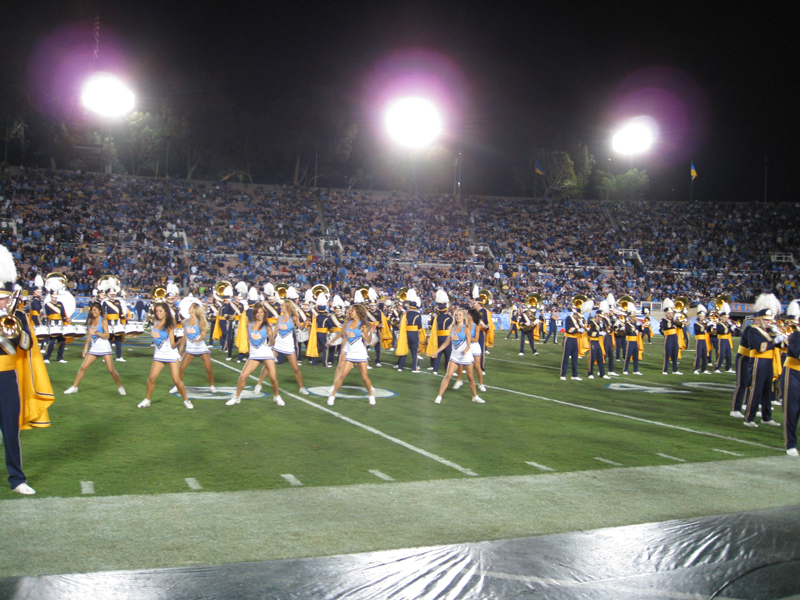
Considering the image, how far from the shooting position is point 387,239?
144ft

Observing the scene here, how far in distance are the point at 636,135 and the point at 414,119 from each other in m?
19.7

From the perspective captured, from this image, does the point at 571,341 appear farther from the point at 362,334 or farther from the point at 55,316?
the point at 55,316

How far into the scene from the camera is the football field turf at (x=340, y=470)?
4.57 m

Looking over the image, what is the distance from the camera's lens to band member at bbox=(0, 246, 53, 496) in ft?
17.2

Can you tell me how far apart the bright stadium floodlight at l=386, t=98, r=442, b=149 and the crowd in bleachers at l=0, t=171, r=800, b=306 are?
4966 mm

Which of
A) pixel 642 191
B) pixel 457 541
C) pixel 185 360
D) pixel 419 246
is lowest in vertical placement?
pixel 457 541

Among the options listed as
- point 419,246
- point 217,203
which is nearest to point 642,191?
point 419,246

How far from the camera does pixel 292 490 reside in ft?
18.7

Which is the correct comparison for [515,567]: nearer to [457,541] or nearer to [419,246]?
[457,541]

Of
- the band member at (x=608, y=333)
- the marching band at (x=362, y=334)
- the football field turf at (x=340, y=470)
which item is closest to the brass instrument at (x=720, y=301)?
the marching band at (x=362, y=334)

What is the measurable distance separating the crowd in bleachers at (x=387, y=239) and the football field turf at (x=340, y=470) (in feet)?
79.4

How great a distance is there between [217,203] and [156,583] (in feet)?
138

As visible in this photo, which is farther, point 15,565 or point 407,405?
point 407,405

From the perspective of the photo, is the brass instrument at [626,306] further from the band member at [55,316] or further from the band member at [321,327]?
the band member at [55,316]
